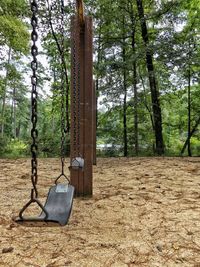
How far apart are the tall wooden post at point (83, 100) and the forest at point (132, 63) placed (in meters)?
3.72

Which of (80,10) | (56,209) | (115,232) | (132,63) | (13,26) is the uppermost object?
(13,26)

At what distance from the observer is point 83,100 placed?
3.12 meters

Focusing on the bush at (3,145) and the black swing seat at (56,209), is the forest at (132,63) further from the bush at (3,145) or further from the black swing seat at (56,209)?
the black swing seat at (56,209)

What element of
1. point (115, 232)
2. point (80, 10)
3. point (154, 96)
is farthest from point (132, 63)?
point (115, 232)

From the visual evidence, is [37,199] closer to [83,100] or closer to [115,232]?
[115,232]

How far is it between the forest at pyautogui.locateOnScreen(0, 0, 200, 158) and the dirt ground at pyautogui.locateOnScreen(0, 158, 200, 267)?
4334mm

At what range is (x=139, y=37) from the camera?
8648mm

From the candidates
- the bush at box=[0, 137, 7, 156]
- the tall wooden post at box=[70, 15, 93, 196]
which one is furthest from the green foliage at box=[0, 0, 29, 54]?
the tall wooden post at box=[70, 15, 93, 196]

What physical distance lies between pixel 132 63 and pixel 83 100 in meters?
4.36

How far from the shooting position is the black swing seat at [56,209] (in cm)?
128

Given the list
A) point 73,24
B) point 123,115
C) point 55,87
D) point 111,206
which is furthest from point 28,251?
point 55,87

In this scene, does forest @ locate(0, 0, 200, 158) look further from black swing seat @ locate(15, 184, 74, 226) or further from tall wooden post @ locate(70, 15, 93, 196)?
black swing seat @ locate(15, 184, 74, 226)

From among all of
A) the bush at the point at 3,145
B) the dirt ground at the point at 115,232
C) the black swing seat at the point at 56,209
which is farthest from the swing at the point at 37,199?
the bush at the point at 3,145

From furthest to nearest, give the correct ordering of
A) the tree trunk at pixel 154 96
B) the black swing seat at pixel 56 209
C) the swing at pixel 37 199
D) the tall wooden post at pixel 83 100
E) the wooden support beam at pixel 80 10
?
the tree trunk at pixel 154 96 → the tall wooden post at pixel 83 100 → the wooden support beam at pixel 80 10 → the black swing seat at pixel 56 209 → the swing at pixel 37 199
